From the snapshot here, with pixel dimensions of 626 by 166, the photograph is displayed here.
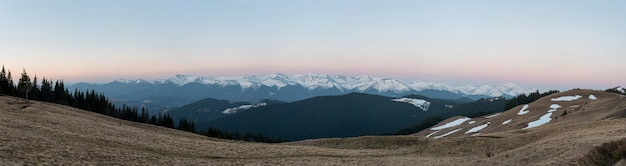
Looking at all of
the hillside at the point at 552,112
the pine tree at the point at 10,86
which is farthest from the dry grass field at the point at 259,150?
the pine tree at the point at 10,86

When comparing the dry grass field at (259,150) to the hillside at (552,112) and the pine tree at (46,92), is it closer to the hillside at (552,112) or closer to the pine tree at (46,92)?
the hillside at (552,112)

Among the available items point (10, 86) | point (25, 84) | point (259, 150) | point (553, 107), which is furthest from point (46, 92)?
point (553, 107)

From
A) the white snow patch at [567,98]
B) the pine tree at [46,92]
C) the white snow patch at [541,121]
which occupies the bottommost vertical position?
the white snow patch at [541,121]

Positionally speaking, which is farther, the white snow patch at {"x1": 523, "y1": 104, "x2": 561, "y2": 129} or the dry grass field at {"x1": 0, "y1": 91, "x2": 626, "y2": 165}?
the white snow patch at {"x1": 523, "y1": 104, "x2": 561, "y2": 129}

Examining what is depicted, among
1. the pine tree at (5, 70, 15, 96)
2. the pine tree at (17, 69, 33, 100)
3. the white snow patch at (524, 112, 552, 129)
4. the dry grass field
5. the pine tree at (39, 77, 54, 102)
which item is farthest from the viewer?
the pine tree at (39, 77, 54, 102)

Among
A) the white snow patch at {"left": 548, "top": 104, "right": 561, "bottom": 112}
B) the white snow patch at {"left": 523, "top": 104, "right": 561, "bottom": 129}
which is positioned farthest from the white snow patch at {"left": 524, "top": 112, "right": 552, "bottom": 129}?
the white snow patch at {"left": 548, "top": 104, "right": 561, "bottom": 112}

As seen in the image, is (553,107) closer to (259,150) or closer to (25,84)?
(259,150)

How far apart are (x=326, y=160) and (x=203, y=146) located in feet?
44.5

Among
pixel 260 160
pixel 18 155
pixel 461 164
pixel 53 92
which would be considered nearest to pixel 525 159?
pixel 461 164

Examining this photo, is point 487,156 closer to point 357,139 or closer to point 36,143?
point 357,139

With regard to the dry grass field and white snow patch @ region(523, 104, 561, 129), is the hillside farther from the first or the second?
the dry grass field

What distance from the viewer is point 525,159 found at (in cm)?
2880

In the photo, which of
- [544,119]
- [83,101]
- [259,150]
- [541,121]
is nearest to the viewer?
[259,150]

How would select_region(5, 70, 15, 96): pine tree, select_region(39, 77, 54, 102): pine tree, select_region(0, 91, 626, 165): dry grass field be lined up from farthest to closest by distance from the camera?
1. select_region(39, 77, 54, 102): pine tree
2. select_region(5, 70, 15, 96): pine tree
3. select_region(0, 91, 626, 165): dry grass field
